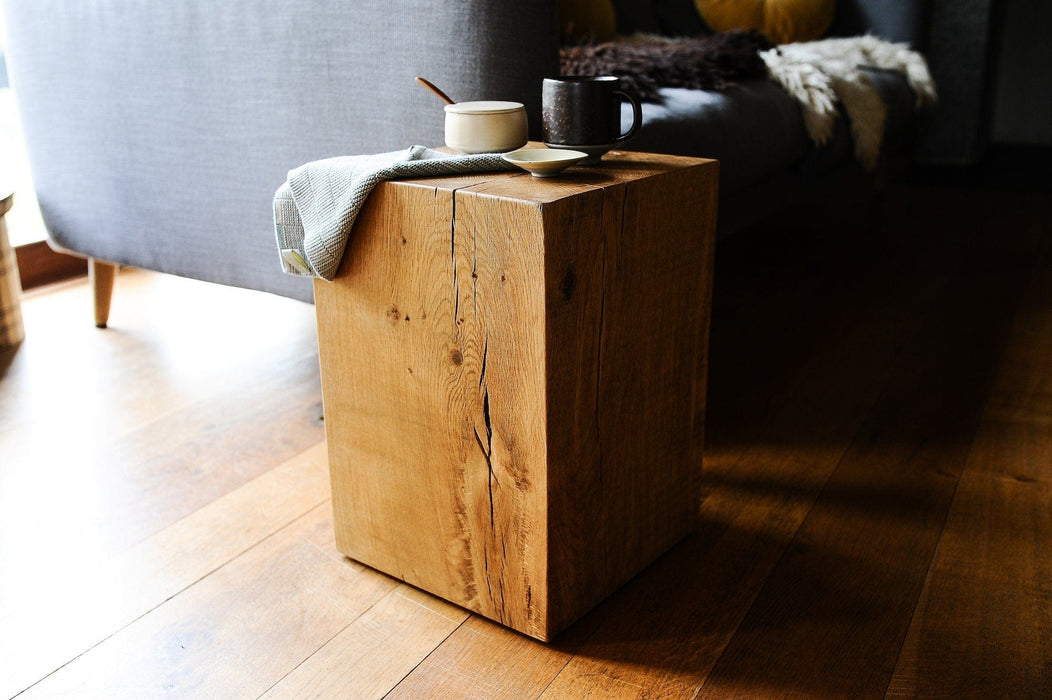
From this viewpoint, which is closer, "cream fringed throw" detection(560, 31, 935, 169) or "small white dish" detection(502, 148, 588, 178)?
"small white dish" detection(502, 148, 588, 178)

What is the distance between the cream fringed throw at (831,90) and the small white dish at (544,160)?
1.17 m

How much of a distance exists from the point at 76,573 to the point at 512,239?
65cm

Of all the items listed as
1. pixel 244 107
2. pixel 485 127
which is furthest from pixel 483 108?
pixel 244 107

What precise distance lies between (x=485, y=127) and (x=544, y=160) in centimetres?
12

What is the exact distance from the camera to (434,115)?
1.19 m

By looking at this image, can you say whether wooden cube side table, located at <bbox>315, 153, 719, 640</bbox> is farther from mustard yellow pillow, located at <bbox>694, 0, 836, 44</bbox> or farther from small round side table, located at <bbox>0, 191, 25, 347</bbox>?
mustard yellow pillow, located at <bbox>694, 0, 836, 44</bbox>

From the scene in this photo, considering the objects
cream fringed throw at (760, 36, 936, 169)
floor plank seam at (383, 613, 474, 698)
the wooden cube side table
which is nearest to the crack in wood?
the wooden cube side table

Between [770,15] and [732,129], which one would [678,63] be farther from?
[770,15]

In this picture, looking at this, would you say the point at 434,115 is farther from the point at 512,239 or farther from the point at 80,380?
the point at 80,380

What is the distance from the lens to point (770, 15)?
2.74m

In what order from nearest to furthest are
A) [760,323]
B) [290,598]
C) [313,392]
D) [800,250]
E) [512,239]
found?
1. [512,239]
2. [290,598]
3. [313,392]
4. [760,323]
5. [800,250]

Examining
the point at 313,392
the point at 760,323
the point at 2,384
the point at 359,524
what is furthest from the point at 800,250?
the point at 2,384

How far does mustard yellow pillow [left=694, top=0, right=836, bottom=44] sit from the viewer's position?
2.73 metres

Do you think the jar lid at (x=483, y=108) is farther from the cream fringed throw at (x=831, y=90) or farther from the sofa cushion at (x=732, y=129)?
the cream fringed throw at (x=831, y=90)
